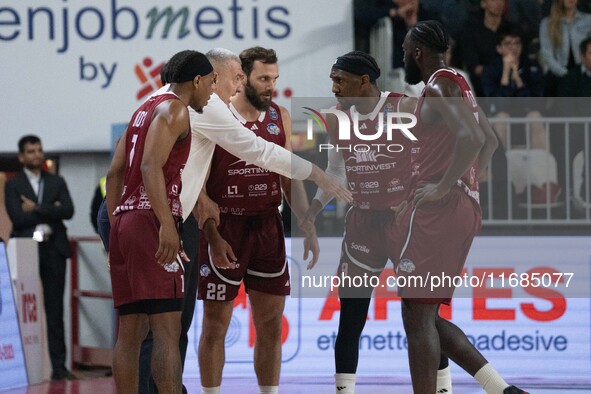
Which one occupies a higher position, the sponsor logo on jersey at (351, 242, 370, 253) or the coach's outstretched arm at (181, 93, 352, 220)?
the coach's outstretched arm at (181, 93, 352, 220)

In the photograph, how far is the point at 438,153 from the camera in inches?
241

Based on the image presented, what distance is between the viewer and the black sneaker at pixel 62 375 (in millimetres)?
9956

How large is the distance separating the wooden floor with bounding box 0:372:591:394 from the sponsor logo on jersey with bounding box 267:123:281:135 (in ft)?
7.27

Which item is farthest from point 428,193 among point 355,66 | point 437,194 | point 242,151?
point 242,151

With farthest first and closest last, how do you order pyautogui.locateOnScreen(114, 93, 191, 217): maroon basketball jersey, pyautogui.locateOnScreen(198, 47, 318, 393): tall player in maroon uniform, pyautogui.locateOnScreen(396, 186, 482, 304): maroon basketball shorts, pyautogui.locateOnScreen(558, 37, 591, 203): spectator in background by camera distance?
pyautogui.locateOnScreen(558, 37, 591, 203): spectator in background → pyautogui.locateOnScreen(198, 47, 318, 393): tall player in maroon uniform → pyautogui.locateOnScreen(396, 186, 482, 304): maroon basketball shorts → pyautogui.locateOnScreen(114, 93, 191, 217): maroon basketball jersey

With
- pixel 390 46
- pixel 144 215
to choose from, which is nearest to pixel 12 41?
pixel 390 46

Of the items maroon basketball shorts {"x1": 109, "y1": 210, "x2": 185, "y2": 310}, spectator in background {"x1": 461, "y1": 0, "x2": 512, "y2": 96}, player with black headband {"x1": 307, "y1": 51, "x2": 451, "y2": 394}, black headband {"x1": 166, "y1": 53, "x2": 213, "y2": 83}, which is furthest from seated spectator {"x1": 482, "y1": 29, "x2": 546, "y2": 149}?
maroon basketball shorts {"x1": 109, "y1": 210, "x2": 185, "y2": 310}

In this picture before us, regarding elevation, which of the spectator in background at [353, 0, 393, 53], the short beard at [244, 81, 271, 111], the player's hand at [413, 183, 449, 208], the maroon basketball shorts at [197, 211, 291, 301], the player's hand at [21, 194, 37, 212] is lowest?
the maroon basketball shorts at [197, 211, 291, 301]

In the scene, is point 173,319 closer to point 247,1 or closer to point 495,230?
point 495,230

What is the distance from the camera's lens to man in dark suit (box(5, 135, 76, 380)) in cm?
1034

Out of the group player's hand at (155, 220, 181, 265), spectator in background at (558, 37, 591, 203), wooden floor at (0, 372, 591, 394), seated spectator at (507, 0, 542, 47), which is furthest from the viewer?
seated spectator at (507, 0, 542, 47)

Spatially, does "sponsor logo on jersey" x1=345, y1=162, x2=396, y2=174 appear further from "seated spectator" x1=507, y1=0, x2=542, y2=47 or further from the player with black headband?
"seated spectator" x1=507, y1=0, x2=542, y2=47

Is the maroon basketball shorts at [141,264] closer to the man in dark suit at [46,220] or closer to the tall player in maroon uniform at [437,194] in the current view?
the tall player in maroon uniform at [437,194]

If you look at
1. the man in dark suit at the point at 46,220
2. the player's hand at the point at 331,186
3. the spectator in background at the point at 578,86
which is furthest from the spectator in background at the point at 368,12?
the player's hand at the point at 331,186
